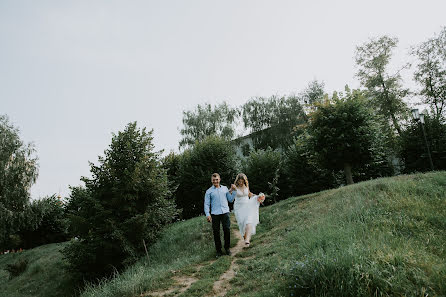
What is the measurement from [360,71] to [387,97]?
4292 millimetres

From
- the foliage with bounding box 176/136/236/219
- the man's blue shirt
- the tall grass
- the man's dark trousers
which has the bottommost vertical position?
the tall grass

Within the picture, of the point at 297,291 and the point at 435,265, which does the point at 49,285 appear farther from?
the point at 435,265

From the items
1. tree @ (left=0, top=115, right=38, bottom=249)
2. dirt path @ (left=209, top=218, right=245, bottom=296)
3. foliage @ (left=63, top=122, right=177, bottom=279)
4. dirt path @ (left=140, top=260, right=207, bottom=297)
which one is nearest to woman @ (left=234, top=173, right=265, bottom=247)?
dirt path @ (left=209, top=218, right=245, bottom=296)

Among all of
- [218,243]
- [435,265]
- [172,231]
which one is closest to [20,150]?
[172,231]

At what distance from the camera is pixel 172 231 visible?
46.1 ft

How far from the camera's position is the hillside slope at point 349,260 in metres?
3.79

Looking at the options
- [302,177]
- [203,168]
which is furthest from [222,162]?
[302,177]

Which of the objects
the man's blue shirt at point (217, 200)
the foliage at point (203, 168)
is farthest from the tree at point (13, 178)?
the man's blue shirt at point (217, 200)

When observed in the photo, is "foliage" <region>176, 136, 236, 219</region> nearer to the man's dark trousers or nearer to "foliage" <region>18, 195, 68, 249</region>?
"foliage" <region>18, 195, 68, 249</region>

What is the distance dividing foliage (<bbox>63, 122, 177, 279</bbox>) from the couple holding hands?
11.1 ft

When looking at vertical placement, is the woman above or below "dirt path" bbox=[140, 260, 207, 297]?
above

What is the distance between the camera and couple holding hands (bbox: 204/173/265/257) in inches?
312

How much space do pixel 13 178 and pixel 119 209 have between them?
59.1ft

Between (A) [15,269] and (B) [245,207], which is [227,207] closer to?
(B) [245,207]
